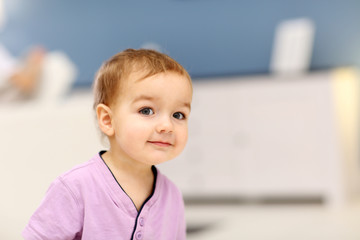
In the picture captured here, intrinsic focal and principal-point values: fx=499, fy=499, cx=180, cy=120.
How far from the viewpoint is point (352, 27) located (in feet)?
11.9

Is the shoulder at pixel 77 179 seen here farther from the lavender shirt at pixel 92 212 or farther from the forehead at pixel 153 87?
the forehead at pixel 153 87

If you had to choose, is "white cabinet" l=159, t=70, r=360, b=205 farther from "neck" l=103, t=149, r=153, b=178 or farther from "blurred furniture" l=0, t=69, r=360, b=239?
"neck" l=103, t=149, r=153, b=178

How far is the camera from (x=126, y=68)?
91 cm

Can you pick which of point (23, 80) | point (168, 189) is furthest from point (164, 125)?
point (23, 80)

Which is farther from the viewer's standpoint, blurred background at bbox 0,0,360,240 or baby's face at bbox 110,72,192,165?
blurred background at bbox 0,0,360,240

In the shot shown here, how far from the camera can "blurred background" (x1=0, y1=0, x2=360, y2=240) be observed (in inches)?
91.0

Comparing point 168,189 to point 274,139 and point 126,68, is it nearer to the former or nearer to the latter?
point 126,68

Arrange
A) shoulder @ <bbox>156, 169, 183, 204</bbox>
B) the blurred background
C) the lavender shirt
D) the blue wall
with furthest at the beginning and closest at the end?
the blue wall → the blurred background → shoulder @ <bbox>156, 169, 183, 204</bbox> → the lavender shirt

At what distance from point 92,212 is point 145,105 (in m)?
0.21

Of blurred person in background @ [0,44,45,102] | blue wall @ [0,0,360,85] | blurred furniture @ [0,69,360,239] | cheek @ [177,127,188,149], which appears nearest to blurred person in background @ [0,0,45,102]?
blurred person in background @ [0,44,45,102]

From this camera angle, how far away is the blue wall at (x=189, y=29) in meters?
3.71

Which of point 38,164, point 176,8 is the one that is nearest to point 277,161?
point 176,8

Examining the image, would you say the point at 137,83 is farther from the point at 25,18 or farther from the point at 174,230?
the point at 25,18

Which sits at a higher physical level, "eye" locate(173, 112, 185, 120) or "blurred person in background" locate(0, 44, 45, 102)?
"blurred person in background" locate(0, 44, 45, 102)
